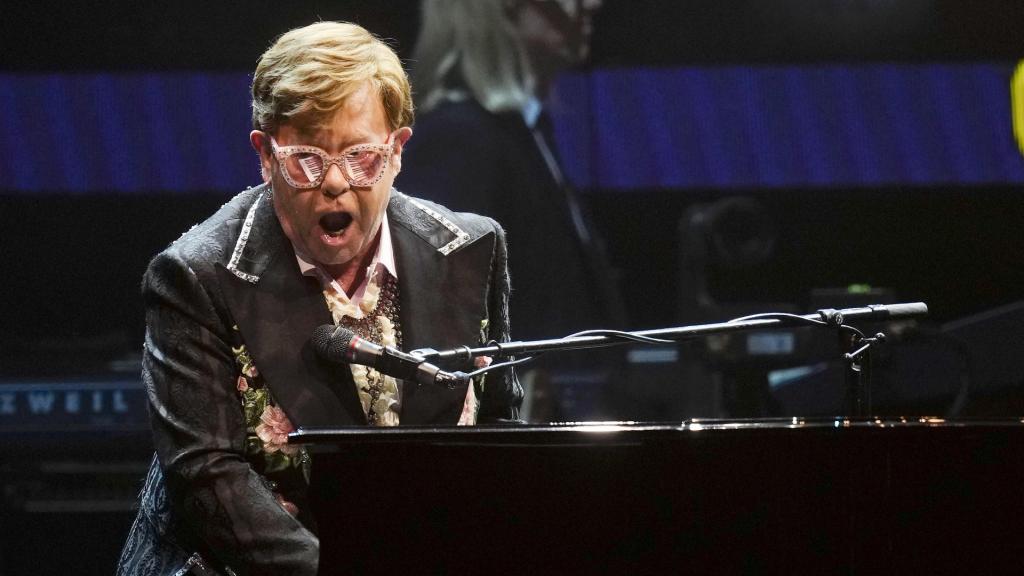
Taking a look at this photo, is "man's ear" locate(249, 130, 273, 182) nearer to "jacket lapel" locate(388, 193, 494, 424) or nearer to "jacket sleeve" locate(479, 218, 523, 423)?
"jacket lapel" locate(388, 193, 494, 424)

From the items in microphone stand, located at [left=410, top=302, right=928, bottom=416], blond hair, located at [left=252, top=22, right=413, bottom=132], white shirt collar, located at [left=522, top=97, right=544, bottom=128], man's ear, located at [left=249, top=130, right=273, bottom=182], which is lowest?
microphone stand, located at [left=410, top=302, right=928, bottom=416]

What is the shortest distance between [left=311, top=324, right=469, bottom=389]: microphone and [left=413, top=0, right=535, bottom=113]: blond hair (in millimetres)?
3560

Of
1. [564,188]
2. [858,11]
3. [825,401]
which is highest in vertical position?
[858,11]

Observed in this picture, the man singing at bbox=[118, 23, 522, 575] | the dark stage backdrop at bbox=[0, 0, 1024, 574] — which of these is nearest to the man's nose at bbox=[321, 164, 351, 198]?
the man singing at bbox=[118, 23, 522, 575]

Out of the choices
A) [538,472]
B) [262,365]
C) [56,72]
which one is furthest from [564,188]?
[538,472]

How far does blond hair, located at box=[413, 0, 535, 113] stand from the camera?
5734 millimetres

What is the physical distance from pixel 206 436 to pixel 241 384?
→ 140 millimetres

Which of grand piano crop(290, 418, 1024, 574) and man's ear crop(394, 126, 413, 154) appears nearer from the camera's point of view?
grand piano crop(290, 418, 1024, 574)

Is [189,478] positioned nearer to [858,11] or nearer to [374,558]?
[374,558]

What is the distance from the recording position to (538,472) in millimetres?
1906

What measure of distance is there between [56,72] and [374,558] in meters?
4.73

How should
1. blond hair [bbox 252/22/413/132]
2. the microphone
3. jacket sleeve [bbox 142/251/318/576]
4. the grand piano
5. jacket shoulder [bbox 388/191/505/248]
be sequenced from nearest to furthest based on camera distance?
the grand piano < the microphone < jacket sleeve [bbox 142/251/318/576] < blond hair [bbox 252/22/413/132] < jacket shoulder [bbox 388/191/505/248]

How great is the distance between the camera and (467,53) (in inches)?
227

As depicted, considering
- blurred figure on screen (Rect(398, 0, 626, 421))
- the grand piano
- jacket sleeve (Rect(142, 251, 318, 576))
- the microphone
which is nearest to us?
the grand piano
